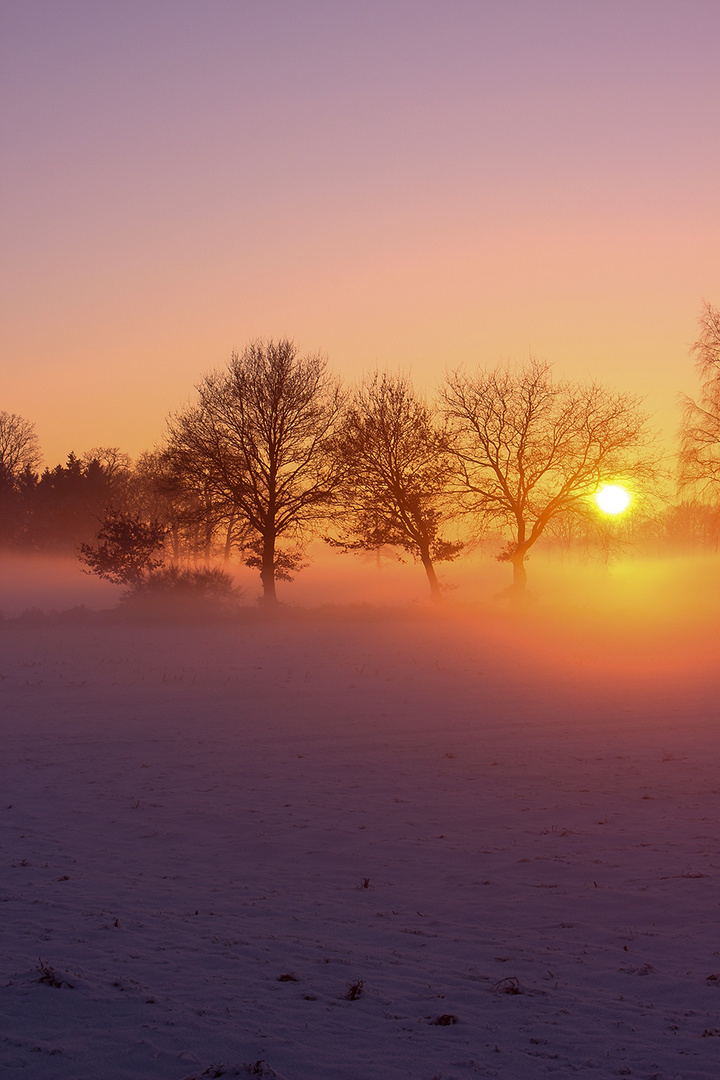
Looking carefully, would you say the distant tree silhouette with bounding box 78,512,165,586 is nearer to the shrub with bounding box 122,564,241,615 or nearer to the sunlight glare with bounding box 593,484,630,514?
the shrub with bounding box 122,564,241,615

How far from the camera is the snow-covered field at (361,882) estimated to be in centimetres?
409

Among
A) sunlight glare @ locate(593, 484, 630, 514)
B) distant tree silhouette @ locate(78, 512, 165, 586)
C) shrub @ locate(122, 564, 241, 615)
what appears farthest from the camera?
distant tree silhouette @ locate(78, 512, 165, 586)

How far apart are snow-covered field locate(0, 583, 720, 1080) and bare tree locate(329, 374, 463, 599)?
1917 cm

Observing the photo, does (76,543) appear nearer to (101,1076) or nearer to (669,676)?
(669,676)

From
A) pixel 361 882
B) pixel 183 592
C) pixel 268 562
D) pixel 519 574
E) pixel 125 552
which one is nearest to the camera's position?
pixel 361 882

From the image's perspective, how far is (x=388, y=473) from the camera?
34.7m

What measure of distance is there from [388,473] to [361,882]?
94.4ft

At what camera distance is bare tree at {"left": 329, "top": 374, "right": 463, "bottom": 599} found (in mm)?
34375

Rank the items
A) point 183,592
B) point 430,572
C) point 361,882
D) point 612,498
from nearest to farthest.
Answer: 1. point 361,882
2. point 183,592
3. point 612,498
4. point 430,572

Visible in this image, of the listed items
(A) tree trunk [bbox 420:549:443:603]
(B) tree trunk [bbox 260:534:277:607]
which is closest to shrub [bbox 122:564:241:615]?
(B) tree trunk [bbox 260:534:277:607]

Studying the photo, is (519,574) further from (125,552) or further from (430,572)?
(125,552)

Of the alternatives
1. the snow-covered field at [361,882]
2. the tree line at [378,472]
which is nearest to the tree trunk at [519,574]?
the tree line at [378,472]

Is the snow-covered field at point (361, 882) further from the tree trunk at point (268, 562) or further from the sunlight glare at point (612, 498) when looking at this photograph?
the tree trunk at point (268, 562)

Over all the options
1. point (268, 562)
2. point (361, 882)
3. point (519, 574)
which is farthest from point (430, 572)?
point (361, 882)
